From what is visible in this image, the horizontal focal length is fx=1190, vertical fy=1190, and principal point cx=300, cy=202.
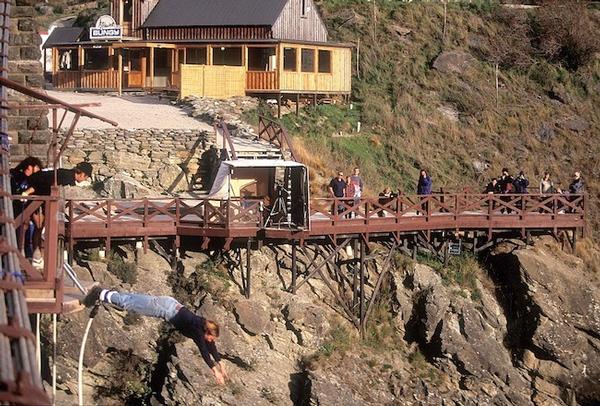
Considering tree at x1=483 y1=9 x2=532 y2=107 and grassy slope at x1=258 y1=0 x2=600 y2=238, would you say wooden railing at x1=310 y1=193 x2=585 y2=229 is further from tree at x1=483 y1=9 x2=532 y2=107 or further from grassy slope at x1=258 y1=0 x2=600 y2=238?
tree at x1=483 y1=9 x2=532 y2=107

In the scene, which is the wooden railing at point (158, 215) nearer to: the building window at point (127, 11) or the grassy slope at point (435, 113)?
the grassy slope at point (435, 113)

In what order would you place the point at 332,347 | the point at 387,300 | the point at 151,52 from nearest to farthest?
the point at 332,347 < the point at 387,300 < the point at 151,52

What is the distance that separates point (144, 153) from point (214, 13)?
11.7m

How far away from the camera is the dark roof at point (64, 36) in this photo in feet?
137

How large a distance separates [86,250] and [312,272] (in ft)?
16.8

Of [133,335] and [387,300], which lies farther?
[387,300]

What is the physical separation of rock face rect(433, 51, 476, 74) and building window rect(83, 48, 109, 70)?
11406 millimetres

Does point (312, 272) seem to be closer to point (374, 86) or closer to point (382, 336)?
point (382, 336)

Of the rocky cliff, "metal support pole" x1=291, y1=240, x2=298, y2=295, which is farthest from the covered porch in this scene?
the rocky cliff

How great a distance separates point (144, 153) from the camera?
28141 mm

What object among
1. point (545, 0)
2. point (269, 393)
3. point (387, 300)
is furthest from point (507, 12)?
point (269, 393)

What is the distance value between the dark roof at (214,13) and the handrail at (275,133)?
23.2 feet

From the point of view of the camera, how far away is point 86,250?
77.8ft

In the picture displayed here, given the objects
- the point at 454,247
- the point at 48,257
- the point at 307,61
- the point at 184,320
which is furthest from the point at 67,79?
the point at 184,320
